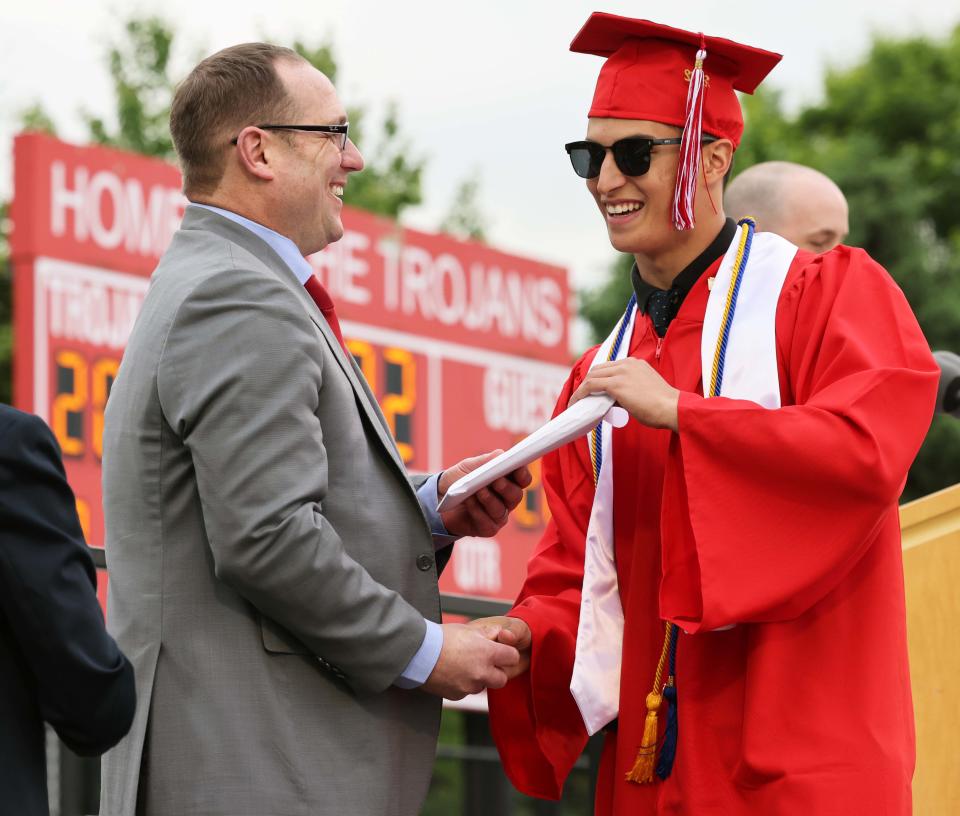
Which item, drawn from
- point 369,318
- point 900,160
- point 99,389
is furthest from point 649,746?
point 900,160

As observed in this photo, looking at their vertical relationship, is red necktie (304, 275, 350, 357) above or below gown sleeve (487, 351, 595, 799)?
above

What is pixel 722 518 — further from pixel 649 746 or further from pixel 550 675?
pixel 550 675

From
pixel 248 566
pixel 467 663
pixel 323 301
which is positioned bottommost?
pixel 467 663

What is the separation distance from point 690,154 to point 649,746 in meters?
1.26

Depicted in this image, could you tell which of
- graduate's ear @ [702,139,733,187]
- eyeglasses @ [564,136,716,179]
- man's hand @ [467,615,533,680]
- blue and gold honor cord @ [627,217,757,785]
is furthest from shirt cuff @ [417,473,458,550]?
graduate's ear @ [702,139,733,187]

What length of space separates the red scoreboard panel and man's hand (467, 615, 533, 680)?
778 cm

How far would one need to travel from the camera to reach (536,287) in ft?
51.4

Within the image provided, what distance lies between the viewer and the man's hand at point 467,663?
3299mm

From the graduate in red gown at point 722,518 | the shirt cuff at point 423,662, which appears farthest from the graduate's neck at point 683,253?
the shirt cuff at point 423,662

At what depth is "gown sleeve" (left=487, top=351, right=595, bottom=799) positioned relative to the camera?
378 centimetres

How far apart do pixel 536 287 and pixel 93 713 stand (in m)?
13.0

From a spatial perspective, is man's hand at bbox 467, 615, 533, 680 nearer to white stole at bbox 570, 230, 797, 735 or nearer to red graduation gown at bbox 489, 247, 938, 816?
white stole at bbox 570, 230, 797, 735

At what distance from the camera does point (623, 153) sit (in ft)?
12.2

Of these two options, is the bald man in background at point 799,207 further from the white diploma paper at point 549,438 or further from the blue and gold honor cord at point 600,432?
the white diploma paper at point 549,438
